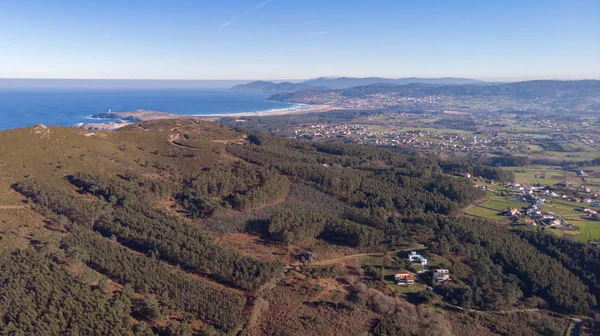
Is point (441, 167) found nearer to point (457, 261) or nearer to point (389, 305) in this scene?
point (457, 261)

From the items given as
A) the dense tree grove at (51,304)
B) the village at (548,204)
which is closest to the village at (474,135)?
the village at (548,204)

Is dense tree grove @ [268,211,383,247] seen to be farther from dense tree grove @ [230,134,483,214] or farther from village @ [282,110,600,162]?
village @ [282,110,600,162]

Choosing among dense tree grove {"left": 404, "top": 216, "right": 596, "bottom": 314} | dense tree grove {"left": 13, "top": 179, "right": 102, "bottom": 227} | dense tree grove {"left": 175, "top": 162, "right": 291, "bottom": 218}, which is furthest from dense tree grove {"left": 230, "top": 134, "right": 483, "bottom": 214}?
dense tree grove {"left": 13, "top": 179, "right": 102, "bottom": 227}

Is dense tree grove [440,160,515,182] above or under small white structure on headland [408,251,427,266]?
above

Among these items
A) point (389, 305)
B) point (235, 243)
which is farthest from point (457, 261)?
point (235, 243)

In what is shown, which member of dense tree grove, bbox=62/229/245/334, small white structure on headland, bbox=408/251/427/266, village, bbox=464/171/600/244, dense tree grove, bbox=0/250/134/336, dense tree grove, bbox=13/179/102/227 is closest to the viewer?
dense tree grove, bbox=0/250/134/336

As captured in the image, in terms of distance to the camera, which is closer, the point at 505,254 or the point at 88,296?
the point at 88,296

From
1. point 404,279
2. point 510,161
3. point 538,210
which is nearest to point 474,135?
point 510,161

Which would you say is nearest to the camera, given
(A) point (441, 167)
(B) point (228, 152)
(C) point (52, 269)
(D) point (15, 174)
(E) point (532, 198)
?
(C) point (52, 269)

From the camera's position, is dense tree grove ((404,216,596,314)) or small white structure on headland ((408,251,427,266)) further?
small white structure on headland ((408,251,427,266))
